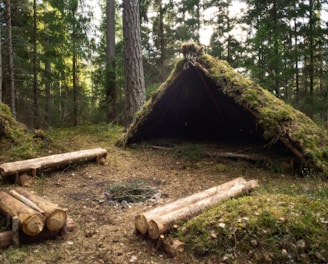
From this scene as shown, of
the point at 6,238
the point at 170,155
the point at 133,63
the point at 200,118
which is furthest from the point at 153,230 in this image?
the point at 133,63

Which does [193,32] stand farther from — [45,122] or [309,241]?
[309,241]

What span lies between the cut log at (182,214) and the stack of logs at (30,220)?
44.8 inches

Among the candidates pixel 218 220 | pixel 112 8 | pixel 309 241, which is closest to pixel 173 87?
pixel 218 220

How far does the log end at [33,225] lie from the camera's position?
3029mm

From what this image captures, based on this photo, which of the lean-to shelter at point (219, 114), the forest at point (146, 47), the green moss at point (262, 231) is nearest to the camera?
the green moss at point (262, 231)

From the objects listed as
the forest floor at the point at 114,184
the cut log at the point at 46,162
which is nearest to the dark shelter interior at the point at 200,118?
the forest floor at the point at 114,184

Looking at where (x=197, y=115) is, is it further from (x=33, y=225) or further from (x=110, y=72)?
(x=33, y=225)

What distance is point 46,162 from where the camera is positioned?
18.1 feet

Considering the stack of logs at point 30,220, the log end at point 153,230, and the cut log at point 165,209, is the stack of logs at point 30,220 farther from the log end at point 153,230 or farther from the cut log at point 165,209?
the log end at point 153,230

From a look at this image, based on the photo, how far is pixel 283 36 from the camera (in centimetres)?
1238

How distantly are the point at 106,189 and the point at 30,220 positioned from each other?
2.14 m

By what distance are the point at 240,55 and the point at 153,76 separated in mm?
4763

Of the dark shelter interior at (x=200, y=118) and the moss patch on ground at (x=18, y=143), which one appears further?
the dark shelter interior at (x=200, y=118)

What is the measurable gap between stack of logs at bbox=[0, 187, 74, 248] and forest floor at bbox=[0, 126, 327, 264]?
10 cm
